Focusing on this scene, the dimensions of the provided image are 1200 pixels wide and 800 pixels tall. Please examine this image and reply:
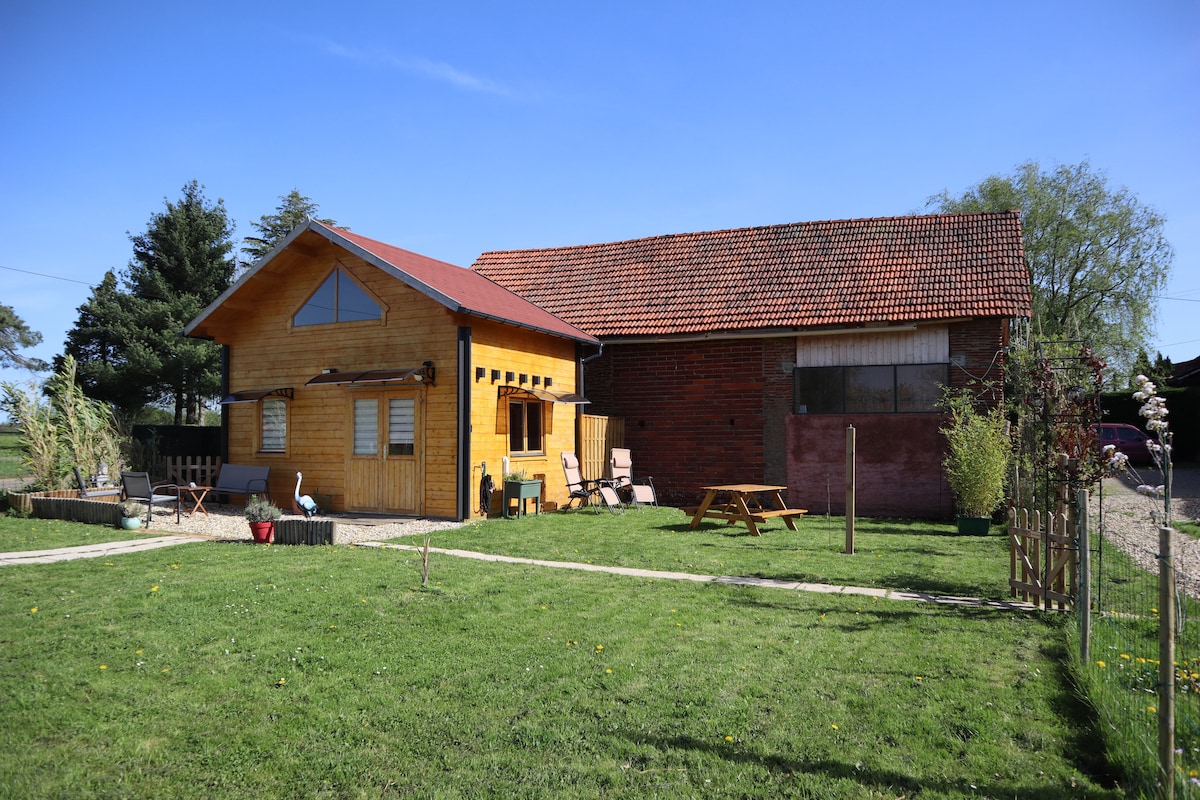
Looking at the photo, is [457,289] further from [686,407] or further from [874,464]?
[874,464]

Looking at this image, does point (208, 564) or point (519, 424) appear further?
point (519, 424)

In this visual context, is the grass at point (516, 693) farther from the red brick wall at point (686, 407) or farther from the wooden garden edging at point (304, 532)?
the red brick wall at point (686, 407)

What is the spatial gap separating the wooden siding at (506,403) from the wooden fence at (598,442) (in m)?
0.30

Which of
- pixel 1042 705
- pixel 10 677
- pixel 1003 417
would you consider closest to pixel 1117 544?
pixel 1003 417

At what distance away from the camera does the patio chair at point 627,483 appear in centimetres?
1591

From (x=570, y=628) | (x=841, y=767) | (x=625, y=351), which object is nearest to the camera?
(x=841, y=767)

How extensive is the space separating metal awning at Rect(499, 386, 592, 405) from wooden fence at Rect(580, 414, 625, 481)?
67 cm

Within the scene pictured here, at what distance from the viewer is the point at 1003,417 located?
13594 mm

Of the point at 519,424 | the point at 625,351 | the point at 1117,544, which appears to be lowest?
the point at 1117,544

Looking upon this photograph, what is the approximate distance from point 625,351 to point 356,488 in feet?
21.8

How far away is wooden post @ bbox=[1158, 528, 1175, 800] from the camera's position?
333 centimetres

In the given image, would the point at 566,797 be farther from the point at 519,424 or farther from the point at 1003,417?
the point at 1003,417

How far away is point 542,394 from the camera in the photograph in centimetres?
1502

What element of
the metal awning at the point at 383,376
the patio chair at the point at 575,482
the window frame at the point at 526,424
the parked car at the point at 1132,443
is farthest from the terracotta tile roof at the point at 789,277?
the parked car at the point at 1132,443
